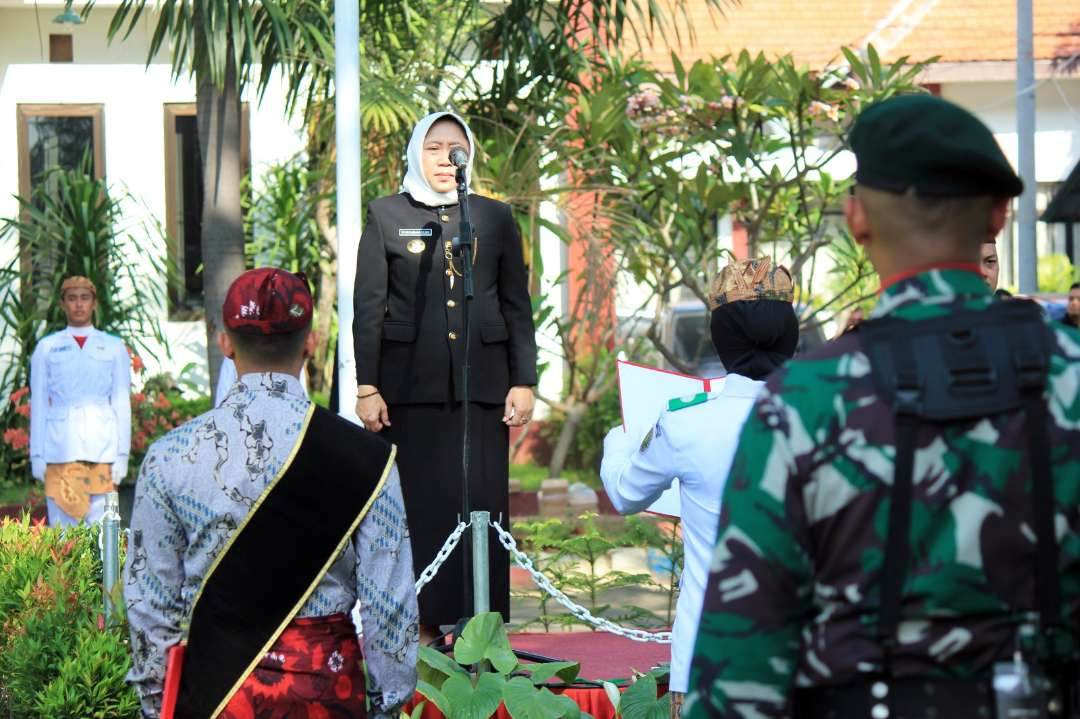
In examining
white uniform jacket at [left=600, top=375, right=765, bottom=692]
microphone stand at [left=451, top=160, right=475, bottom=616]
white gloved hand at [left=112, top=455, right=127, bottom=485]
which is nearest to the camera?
white uniform jacket at [left=600, top=375, right=765, bottom=692]

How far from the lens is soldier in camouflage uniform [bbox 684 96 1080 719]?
193 centimetres

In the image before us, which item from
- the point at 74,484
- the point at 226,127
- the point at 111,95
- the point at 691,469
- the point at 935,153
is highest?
the point at 111,95

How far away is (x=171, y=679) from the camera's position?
314cm

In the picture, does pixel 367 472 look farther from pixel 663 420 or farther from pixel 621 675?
pixel 621 675

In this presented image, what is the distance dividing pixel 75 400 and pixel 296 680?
6.61 meters

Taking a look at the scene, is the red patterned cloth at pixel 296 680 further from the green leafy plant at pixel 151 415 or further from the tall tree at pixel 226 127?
the green leafy plant at pixel 151 415

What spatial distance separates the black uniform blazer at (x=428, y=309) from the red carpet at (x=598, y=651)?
1060 millimetres

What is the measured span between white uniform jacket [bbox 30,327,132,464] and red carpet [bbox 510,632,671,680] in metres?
3.57

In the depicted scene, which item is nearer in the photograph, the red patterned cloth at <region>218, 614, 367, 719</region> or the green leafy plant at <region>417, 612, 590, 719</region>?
the red patterned cloth at <region>218, 614, 367, 719</region>

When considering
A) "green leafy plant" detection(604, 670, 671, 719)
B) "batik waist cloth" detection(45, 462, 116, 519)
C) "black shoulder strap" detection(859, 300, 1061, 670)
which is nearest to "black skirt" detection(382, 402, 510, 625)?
"green leafy plant" detection(604, 670, 671, 719)

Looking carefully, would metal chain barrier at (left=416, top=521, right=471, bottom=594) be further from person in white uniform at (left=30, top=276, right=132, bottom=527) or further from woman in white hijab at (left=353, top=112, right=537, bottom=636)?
person in white uniform at (left=30, top=276, right=132, bottom=527)

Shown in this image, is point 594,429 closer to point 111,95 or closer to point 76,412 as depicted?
point 76,412

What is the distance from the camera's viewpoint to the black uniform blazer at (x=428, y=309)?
19.6 feet

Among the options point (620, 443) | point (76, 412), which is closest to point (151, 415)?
point (76, 412)
